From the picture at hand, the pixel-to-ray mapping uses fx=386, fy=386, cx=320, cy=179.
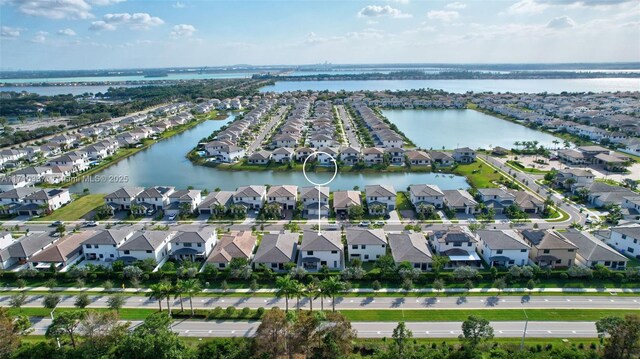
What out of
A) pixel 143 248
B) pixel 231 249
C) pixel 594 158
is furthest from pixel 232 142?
pixel 594 158

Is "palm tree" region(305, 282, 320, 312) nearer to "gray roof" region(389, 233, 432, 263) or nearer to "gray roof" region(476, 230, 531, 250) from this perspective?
"gray roof" region(389, 233, 432, 263)

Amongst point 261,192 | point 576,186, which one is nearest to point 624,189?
point 576,186

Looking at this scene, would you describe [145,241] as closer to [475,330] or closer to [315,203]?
[315,203]

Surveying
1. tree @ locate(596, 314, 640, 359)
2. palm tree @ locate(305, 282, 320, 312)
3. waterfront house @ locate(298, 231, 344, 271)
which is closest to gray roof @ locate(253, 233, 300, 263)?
waterfront house @ locate(298, 231, 344, 271)

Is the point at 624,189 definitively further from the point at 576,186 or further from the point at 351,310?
the point at 351,310

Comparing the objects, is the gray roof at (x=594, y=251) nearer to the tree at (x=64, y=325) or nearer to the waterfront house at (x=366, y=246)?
the waterfront house at (x=366, y=246)

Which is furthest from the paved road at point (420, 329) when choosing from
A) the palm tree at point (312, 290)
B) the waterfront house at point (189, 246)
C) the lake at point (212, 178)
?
the lake at point (212, 178)
